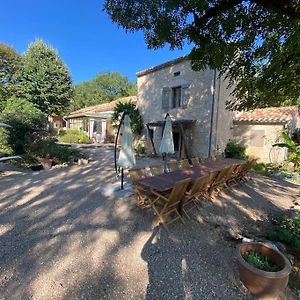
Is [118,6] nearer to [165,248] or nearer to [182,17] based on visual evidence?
[182,17]

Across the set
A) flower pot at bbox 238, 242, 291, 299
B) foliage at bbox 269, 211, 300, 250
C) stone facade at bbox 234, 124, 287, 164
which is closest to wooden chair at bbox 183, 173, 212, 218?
foliage at bbox 269, 211, 300, 250

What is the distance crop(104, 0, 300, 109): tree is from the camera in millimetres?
Answer: 4848

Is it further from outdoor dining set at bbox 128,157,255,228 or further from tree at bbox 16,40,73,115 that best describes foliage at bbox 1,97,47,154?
tree at bbox 16,40,73,115

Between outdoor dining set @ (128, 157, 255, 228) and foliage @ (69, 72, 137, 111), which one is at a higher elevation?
foliage @ (69, 72, 137, 111)

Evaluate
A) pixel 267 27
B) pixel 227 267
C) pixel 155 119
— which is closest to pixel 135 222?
pixel 227 267

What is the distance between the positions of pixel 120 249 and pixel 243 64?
5.74 m

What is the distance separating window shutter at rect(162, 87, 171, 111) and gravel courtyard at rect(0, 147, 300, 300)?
9722 mm

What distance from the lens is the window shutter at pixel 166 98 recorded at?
1498 centimetres

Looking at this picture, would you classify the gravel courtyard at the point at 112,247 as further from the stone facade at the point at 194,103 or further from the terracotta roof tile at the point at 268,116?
the terracotta roof tile at the point at 268,116

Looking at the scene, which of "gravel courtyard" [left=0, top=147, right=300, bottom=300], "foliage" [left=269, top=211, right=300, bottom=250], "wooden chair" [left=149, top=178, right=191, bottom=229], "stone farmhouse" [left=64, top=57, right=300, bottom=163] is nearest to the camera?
"gravel courtyard" [left=0, top=147, right=300, bottom=300]

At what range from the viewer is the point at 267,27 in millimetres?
5250

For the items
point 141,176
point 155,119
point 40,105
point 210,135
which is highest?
point 40,105

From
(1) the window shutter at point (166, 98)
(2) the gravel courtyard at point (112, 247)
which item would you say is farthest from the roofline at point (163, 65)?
(2) the gravel courtyard at point (112, 247)

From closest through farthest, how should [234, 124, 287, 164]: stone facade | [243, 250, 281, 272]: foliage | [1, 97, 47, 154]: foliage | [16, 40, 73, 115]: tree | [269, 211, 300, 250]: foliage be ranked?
[243, 250, 281, 272]: foliage
[269, 211, 300, 250]: foliage
[1, 97, 47, 154]: foliage
[234, 124, 287, 164]: stone facade
[16, 40, 73, 115]: tree
